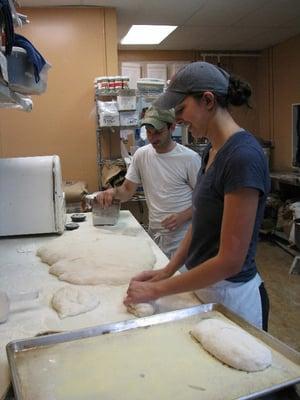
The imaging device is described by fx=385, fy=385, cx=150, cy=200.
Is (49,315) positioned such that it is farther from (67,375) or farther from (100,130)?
(100,130)

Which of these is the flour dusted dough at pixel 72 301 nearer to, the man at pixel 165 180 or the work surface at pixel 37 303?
the work surface at pixel 37 303

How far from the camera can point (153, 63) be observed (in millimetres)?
5477

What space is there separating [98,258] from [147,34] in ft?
12.9

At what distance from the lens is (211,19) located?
4215 mm

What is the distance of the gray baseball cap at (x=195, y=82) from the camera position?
1041 mm

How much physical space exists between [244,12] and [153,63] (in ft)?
5.70

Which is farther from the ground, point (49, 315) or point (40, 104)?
point (40, 104)

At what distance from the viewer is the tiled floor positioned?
8.76 feet

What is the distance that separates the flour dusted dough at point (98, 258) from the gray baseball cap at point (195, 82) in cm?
64

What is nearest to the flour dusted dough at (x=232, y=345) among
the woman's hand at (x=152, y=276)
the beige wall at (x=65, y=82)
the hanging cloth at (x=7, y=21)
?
the woman's hand at (x=152, y=276)

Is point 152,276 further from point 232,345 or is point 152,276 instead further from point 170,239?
point 170,239

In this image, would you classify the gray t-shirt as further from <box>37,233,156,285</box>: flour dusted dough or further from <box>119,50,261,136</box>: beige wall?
<box>119,50,261,136</box>: beige wall

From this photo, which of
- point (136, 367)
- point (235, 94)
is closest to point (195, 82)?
point (235, 94)

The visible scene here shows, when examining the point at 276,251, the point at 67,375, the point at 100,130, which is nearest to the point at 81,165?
the point at 100,130
